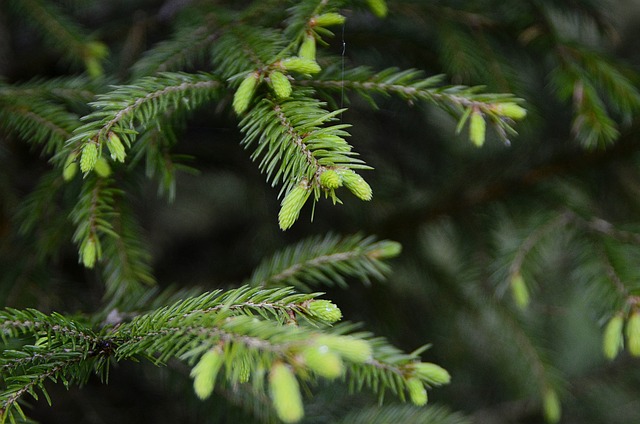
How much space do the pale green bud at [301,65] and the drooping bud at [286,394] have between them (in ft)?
1.26

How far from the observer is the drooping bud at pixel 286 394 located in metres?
0.45

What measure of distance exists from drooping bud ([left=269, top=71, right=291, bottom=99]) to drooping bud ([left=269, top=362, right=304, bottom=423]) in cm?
36

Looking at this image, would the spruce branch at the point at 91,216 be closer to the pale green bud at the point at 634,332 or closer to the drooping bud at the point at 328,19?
the drooping bud at the point at 328,19

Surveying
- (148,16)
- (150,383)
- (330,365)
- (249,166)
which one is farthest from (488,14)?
(150,383)

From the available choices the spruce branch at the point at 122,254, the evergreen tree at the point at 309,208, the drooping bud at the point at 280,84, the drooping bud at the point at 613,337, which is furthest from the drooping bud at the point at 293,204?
the drooping bud at the point at 613,337

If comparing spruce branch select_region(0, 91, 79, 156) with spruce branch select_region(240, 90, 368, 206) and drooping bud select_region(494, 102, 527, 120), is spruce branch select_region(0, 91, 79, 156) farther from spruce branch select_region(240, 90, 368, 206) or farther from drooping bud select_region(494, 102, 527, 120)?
drooping bud select_region(494, 102, 527, 120)

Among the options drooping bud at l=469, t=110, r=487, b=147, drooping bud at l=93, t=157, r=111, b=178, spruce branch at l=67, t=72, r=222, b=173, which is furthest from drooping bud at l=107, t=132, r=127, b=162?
drooping bud at l=469, t=110, r=487, b=147

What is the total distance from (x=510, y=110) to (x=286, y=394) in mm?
477

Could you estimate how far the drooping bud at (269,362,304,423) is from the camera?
0.45 meters

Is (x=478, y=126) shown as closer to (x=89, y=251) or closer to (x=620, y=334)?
(x=620, y=334)

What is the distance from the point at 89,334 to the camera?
66 centimetres

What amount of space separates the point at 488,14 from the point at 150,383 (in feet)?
3.61

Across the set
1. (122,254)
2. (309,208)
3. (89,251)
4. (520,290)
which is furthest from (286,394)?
(309,208)

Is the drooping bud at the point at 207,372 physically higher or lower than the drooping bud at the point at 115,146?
lower
